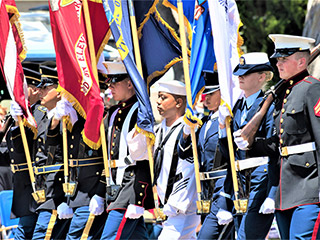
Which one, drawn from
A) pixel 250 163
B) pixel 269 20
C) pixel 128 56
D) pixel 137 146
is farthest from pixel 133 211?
pixel 269 20

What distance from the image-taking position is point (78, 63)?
8.07 meters

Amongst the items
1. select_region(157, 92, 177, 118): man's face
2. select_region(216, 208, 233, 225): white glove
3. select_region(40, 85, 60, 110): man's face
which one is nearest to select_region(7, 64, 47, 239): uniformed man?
select_region(40, 85, 60, 110): man's face

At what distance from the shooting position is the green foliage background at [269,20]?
54.4 feet

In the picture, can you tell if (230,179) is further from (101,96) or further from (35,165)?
(35,165)

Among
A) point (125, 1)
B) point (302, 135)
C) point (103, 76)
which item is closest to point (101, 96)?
point (103, 76)

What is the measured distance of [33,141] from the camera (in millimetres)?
9422

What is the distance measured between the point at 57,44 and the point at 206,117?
6.46ft

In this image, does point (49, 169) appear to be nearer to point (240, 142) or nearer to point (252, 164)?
point (252, 164)

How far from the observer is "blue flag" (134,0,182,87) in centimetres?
786

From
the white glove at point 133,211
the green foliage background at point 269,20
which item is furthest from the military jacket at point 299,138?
the green foliage background at point 269,20

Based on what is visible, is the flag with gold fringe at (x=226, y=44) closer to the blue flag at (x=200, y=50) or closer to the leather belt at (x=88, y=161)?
the blue flag at (x=200, y=50)

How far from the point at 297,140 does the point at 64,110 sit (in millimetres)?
3196

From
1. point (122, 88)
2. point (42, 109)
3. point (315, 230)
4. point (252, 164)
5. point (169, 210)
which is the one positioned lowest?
point (169, 210)

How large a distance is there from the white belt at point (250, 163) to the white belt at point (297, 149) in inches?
23.9
